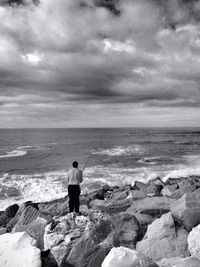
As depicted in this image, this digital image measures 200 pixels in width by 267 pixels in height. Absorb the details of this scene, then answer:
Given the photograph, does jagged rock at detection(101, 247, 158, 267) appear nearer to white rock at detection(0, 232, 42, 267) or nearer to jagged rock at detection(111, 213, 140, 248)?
white rock at detection(0, 232, 42, 267)

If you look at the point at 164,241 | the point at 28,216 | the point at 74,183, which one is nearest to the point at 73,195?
the point at 74,183

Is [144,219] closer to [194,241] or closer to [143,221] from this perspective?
[143,221]

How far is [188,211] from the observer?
506 centimetres

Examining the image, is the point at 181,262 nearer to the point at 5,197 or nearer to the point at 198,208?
the point at 198,208

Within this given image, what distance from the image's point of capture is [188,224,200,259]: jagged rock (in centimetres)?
423

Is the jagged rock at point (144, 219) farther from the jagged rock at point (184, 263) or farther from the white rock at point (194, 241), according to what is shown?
the jagged rock at point (184, 263)

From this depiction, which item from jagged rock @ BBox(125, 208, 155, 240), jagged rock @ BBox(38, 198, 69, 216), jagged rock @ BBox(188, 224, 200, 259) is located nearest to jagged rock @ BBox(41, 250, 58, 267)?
jagged rock @ BBox(125, 208, 155, 240)

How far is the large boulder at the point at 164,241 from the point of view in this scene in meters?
4.44

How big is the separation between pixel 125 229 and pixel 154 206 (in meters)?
1.55

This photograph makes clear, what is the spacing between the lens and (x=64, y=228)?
4.82 m

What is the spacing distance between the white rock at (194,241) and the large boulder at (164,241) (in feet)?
0.53

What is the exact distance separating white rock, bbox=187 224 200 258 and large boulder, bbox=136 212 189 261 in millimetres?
161

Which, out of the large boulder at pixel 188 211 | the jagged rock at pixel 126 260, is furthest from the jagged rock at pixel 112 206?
the jagged rock at pixel 126 260

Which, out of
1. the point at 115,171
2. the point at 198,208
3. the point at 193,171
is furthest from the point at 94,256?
the point at 193,171
